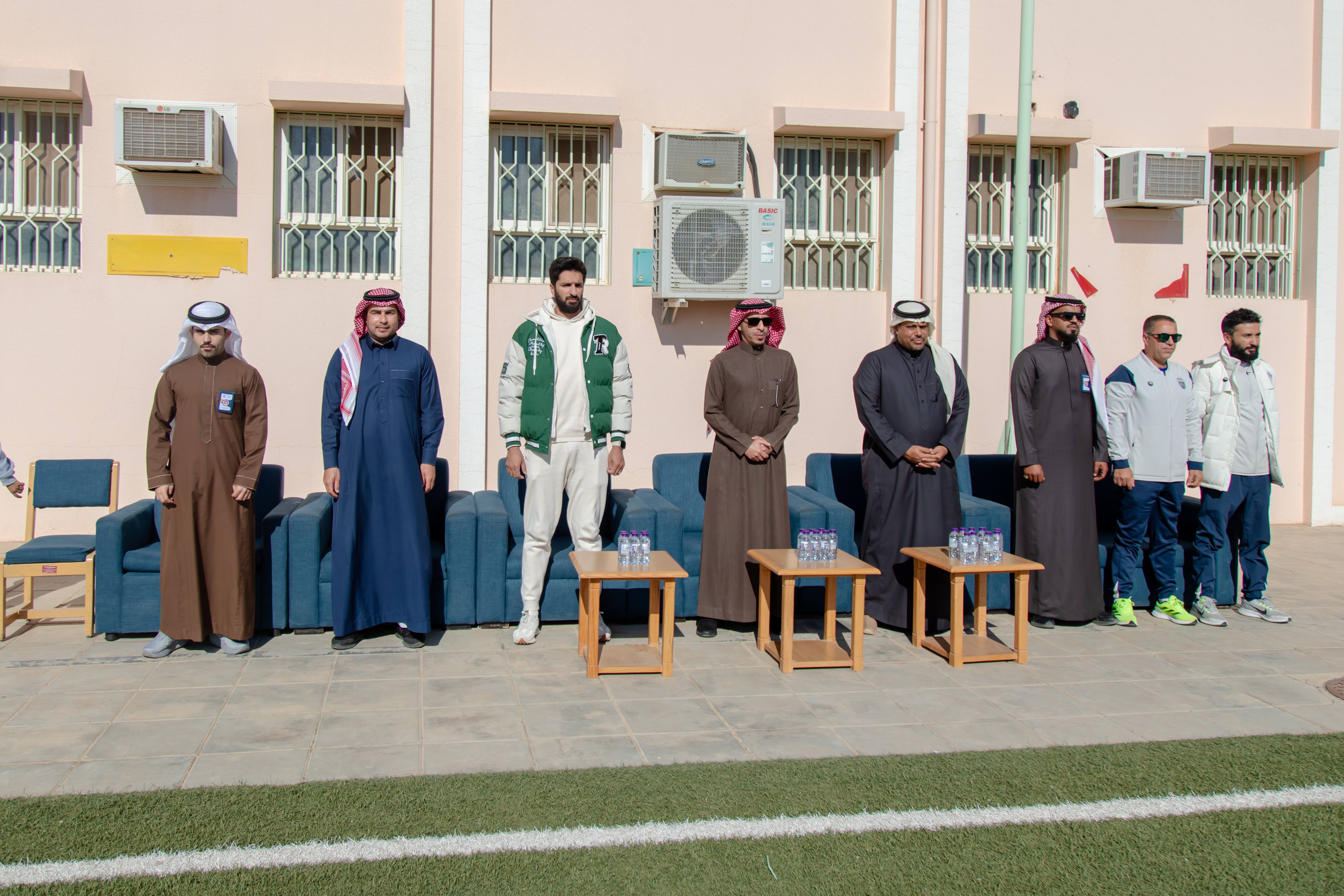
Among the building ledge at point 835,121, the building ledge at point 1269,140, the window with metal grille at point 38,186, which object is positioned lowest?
the window with metal grille at point 38,186

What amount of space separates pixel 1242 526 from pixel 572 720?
4271 mm

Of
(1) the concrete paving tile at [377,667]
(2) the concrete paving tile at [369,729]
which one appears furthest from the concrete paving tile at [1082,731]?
(1) the concrete paving tile at [377,667]

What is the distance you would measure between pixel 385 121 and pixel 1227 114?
6.85m

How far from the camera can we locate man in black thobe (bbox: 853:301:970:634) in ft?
18.4

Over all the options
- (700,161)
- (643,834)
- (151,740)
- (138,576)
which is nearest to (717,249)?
(700,161)

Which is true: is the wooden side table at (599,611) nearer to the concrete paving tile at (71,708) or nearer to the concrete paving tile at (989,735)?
the concrete paving tile at (989,735)

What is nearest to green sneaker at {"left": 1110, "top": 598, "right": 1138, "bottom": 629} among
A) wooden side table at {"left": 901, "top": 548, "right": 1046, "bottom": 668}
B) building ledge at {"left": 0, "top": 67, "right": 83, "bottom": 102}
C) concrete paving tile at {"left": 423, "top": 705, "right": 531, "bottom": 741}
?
wooden side table at {"left": 901, "top": 548, "right": 1046, "bottom": 668}

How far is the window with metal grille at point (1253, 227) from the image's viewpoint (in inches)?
348

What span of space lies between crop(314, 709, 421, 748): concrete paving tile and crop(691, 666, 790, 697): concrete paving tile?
1.28m

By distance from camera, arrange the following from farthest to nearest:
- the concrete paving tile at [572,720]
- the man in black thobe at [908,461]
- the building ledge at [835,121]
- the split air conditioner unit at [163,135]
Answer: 1. the building ledge at [835,121]
2. the split air conditioner unit at [163,135]
3. the man in black thobe at [908,461]
4. the concrete paving tile at [572,720]

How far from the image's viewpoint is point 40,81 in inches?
267

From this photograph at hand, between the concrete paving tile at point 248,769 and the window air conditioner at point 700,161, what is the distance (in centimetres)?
490

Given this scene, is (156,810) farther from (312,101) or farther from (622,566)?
(312,101)

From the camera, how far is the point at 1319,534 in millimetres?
8727
